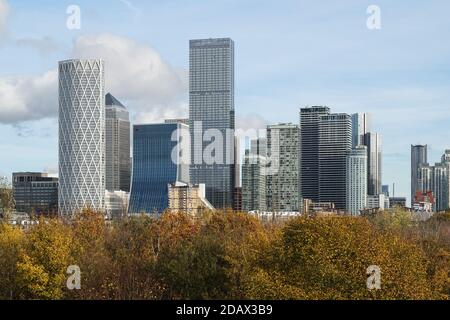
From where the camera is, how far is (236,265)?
40.1m

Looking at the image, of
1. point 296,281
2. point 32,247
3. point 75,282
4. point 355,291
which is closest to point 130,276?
point 75,282

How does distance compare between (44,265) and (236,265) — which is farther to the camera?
(44,265)

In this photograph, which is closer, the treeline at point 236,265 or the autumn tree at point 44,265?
the treeline at point 236,265

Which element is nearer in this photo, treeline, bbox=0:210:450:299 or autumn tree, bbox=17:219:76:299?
treeline, bbox=0:210:450:299

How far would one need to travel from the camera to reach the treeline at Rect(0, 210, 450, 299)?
33750mm

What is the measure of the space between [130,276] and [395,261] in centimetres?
1395

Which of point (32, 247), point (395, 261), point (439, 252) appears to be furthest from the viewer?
point (439, 252)

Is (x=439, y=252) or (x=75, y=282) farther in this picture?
(x=439, y=252)

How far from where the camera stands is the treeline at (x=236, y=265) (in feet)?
A: 111

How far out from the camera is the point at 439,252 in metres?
47.5

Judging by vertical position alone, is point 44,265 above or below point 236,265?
below
